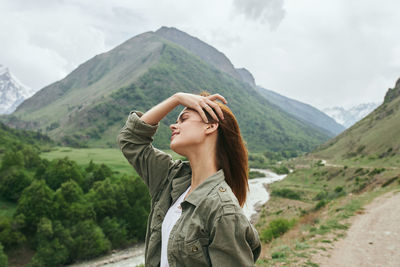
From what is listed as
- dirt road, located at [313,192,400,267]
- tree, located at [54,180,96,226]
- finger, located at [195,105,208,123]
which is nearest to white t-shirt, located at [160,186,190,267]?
finger, located at [195,105,208,123]

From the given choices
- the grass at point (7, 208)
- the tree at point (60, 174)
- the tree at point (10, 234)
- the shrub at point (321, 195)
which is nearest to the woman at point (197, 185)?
the tree at point (10, 234)

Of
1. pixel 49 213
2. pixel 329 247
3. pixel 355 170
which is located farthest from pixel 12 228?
pixel 355 170

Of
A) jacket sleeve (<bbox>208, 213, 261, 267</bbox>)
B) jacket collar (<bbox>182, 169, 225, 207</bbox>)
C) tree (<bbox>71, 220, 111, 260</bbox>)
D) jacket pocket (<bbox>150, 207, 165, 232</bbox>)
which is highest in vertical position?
jacket collar (<bbox>182, 169, 225, 207</bbox>)

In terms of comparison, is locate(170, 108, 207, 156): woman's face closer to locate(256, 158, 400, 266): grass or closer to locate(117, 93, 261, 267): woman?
locate(117, 93, 261, 267): woman

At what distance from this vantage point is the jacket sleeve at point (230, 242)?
1921mm

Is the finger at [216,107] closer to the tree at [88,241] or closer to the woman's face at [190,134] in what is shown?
the woman's face at [190,134]

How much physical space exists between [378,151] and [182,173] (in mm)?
70913

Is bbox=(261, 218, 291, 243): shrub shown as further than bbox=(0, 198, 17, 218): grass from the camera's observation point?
No

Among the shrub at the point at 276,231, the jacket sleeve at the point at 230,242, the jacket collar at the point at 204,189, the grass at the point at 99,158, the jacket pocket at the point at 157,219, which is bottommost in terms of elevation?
the grass at the point at 99,158

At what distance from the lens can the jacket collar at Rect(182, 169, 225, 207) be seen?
2.22 metres

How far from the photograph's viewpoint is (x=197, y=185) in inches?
103

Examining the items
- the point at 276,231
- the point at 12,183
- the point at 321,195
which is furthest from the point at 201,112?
the point at 12,183

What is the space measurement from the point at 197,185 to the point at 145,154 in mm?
810

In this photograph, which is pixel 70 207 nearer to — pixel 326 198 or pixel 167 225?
pixel 326 198
